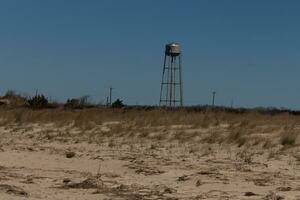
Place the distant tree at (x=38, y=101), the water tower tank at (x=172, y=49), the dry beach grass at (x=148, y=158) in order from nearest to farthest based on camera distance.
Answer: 1. the dry beach grass at (x=148, y=158)
2. the distant tree at (x=38, y=101)
3. the water tower tank at (x=172, y=49)

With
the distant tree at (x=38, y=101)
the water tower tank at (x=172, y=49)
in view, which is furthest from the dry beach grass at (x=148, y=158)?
the water tower tank at (x=172, y=49)

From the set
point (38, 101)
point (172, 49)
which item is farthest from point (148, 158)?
point (172, 49)

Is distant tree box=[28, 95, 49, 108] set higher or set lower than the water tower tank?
lower

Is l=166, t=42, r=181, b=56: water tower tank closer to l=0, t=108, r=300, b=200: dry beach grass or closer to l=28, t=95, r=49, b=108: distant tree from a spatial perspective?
l=28, t=95, r=49, b=108: distant tree

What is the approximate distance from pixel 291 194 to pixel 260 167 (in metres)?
3.83

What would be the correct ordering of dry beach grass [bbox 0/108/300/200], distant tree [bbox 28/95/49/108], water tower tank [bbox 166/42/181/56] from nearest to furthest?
1. dry beach grass [bbox 0/108/300/200]
2. distant tree [bbox 28/95/49/108]
3. water tower tank [bbox 166/42/181/56]

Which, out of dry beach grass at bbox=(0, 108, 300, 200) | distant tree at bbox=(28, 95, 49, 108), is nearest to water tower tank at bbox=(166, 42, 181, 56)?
distant tree at bbox=(28, 95, 49, 108)

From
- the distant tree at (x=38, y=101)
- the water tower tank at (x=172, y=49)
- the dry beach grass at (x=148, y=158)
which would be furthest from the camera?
the water tower tank at (x=172, y=49)

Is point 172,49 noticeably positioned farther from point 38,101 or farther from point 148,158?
point 148,158

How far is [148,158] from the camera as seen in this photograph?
1588 cm

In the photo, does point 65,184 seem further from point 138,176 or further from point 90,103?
point 90,103

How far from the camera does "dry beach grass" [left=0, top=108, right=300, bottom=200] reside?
1081 cm

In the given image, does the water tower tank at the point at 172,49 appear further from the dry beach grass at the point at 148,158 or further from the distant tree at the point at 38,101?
the dry beach grass at the point at 148,158

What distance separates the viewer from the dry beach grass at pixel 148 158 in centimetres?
1081
